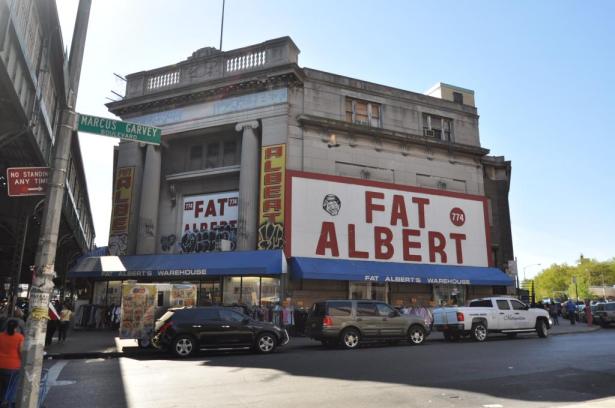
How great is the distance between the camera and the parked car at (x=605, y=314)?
2925 cm

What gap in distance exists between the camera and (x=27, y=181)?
6168 millimetres

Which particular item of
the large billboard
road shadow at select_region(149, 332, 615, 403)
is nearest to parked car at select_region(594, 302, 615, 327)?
the large billboard

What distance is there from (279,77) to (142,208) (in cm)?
1073

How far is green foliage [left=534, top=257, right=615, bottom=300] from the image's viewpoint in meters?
125

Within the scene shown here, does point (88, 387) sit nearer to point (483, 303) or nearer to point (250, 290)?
point (250, 290)

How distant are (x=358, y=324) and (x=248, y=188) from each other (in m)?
10.4

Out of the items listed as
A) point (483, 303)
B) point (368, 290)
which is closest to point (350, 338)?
point (483, 303)

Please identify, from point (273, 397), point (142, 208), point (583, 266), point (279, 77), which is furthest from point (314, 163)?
point (583, 266)

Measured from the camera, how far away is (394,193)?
26.8 meters

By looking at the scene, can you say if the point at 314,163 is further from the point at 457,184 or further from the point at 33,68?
the point at 33,68

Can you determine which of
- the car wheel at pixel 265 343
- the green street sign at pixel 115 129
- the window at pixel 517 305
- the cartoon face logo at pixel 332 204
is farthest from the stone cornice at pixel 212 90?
the green street sign at pixel 115 129

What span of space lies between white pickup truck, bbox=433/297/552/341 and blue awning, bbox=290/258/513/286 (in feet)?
13.9

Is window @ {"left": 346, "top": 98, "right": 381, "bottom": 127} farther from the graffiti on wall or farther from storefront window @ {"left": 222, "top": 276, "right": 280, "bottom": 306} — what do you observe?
storefront window @ {"left": 222, "top": 276, "right": 280, "bottom": 306}

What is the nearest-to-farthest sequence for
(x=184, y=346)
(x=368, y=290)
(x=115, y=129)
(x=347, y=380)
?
(x=115, y=129) → (x=347, y=380) → (x=184, y=346) → (x=368, y=290)
